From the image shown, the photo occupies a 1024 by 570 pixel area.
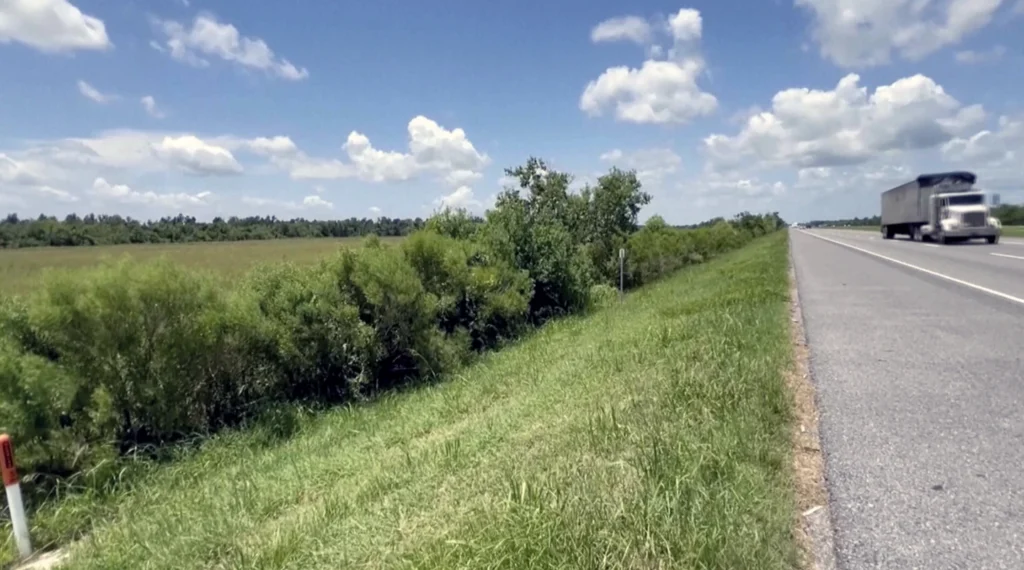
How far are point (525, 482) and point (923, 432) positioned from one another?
2.95 m

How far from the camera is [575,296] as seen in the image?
1752 cm

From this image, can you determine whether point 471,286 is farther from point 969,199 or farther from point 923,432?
point 969,199

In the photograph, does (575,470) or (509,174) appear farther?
(509,174)

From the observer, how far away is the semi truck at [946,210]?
28953 mm

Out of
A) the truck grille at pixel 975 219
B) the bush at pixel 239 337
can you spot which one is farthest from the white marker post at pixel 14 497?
the truck grille at pixel 975 219

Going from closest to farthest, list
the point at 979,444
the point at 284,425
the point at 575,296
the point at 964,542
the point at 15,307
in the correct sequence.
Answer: the point at 964,542 → the point at 979,444 → the point at 15,307 → the point at 284,425 → the point at 575,296

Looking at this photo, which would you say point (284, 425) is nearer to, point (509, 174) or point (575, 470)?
point (575, 470)

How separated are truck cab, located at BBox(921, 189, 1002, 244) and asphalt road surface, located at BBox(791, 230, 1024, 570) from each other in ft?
78.6

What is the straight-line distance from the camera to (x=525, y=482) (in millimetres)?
3342

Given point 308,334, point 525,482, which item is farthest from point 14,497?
point 308,334

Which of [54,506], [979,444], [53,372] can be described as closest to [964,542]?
[979,444]

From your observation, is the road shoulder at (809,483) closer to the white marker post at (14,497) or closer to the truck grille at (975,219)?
the white marker post at (14,497)

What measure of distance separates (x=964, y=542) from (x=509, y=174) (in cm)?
2589

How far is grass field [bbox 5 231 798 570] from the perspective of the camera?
275 cm
